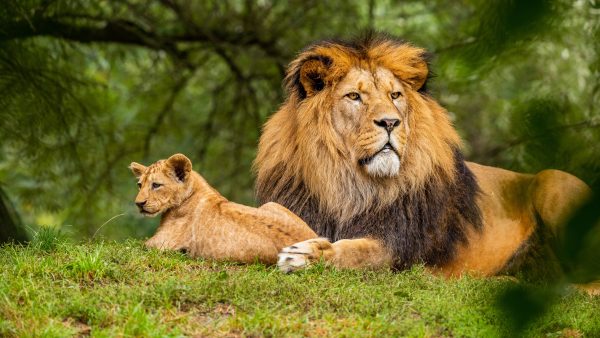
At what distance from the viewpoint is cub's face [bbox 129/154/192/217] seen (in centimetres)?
541

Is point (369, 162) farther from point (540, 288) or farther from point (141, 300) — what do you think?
point (540, 288)

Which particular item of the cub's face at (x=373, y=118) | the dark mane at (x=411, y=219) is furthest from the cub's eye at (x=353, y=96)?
the dark mane at (x=411, y=219)

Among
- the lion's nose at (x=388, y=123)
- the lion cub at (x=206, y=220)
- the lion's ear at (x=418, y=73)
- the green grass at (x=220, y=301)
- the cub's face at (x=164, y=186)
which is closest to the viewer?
the green grass at (x=220, y=301)

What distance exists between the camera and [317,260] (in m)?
4.94

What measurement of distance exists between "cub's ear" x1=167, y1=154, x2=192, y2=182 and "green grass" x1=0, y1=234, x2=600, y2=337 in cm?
67

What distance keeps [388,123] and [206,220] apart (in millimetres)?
1185

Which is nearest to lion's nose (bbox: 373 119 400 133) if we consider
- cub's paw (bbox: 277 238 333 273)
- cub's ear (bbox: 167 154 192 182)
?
cub's paw (bbox: 277 238 333 273)

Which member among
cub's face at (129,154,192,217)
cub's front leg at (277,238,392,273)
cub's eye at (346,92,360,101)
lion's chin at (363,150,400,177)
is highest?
cub's eye at (346,92,360,101)

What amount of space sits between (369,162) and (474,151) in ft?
27.9

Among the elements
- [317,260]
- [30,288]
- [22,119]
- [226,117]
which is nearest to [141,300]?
[30,288]

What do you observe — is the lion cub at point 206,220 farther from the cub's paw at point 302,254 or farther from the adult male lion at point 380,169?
the adult male lion at point 380,169

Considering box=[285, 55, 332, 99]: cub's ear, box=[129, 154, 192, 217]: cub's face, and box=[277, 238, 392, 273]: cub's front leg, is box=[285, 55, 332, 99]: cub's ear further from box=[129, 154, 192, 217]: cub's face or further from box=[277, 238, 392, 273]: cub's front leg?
box=[277, 238, 392, 273]: cub's front leg

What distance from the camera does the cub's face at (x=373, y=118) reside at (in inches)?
210

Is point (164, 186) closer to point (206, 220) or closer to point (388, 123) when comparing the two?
point (206, 220)
